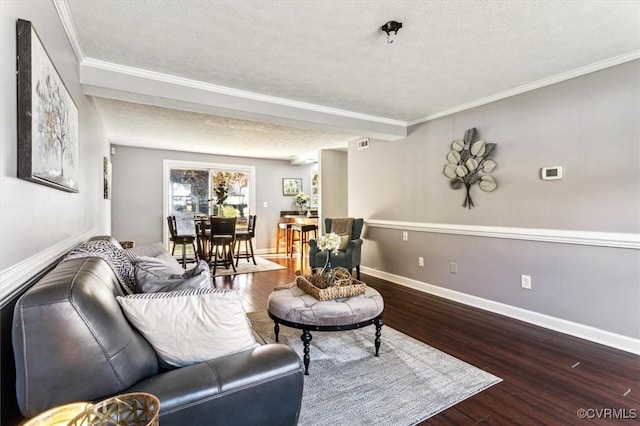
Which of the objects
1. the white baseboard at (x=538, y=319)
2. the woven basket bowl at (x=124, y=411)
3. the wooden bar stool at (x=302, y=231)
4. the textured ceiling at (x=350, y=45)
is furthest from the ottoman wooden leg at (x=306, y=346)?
the wooden bar stool at (x=302, y=231)

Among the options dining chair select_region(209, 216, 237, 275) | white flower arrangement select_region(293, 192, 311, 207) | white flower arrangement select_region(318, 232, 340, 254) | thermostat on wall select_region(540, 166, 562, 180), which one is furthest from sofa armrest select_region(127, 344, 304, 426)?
white flower arrangement select_region(293, 192, 311, 207)

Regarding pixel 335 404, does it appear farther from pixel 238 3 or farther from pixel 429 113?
pixel 429 113

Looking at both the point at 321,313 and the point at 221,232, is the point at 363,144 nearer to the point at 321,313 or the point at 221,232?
the point at 221,232

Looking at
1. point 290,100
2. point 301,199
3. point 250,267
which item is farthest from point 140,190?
point 290,100

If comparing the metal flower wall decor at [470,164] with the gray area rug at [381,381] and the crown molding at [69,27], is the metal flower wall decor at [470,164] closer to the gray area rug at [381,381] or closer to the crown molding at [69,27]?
the gray area rug at [381,381]

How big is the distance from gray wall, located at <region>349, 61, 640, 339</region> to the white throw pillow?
3.03m

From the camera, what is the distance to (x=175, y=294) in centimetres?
121

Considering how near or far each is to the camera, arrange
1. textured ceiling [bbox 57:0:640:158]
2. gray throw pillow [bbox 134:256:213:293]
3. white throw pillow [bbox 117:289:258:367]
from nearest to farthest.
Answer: white throw pillow [bbox 117:289:258:367]
gray throw pillow [bbox 134:256:213:293]
textured ceiling [bbox 57:0:640:158]

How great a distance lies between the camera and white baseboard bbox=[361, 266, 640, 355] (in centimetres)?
253

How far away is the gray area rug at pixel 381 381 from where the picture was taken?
174 centimetres

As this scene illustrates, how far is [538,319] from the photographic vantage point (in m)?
3.04

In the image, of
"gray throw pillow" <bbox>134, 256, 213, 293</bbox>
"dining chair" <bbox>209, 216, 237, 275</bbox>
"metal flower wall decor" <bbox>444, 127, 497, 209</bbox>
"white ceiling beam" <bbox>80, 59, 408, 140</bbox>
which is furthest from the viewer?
"dining chair" <bbox>209, 216, 237, 275</bbox>

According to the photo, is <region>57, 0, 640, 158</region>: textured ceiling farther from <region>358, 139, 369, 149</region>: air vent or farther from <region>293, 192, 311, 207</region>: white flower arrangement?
<region>293, 192, 311, 207</region>: white flower arrangement

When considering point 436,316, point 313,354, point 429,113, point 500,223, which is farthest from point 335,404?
point 429,113
